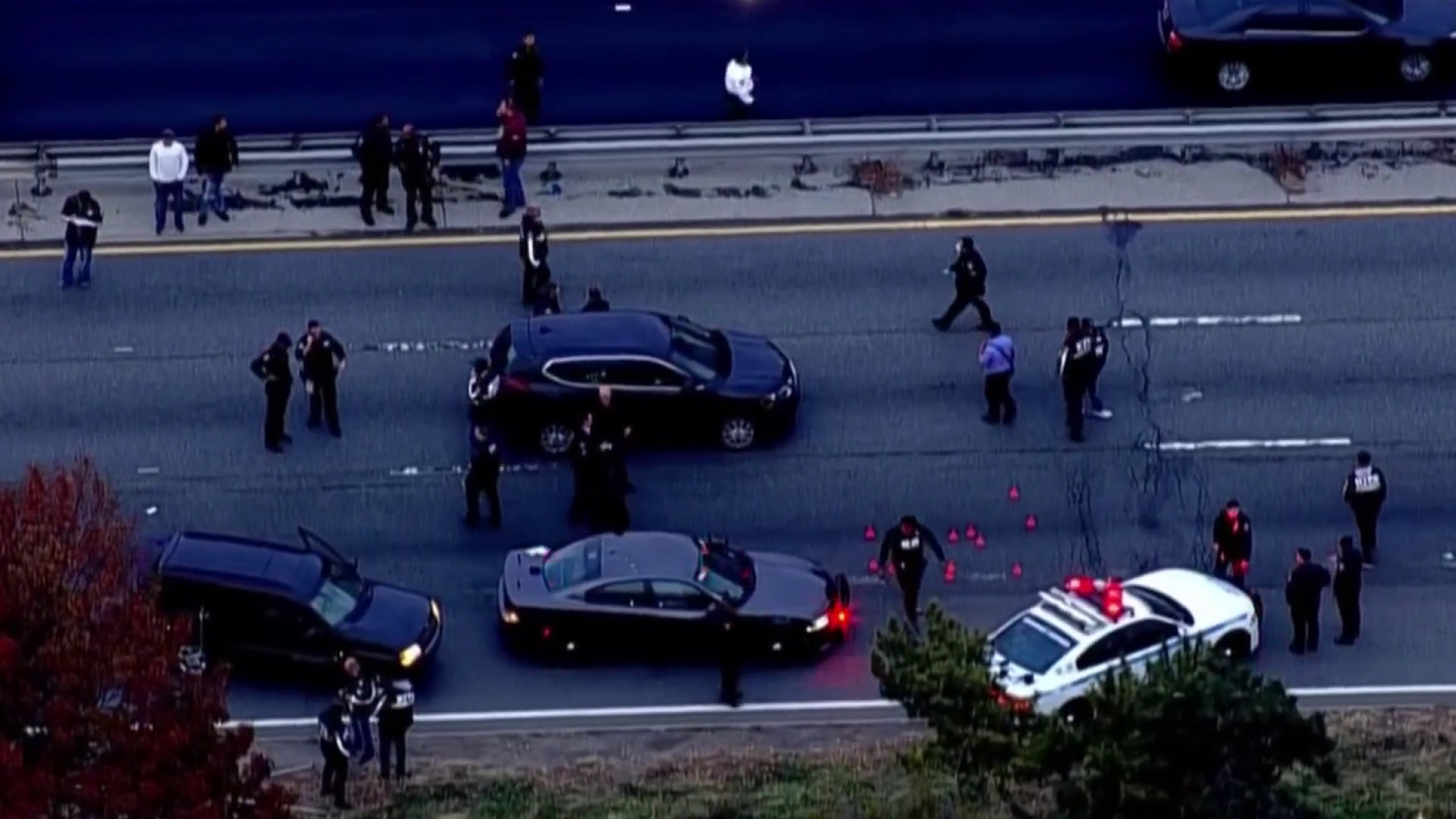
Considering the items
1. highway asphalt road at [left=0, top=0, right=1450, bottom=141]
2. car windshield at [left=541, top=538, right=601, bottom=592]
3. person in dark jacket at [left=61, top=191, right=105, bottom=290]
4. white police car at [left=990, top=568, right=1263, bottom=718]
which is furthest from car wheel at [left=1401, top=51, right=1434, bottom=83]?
person in dark jacket at [left=61, top=191, right=105, bottom=290]

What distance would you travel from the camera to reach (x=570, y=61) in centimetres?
4125

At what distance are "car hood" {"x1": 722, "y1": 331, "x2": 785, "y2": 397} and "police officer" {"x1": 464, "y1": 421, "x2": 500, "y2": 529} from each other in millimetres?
2579

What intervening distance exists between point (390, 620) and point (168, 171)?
8.68m

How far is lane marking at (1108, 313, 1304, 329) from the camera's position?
120ft

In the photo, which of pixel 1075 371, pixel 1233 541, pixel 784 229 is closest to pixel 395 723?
pixel 1233 541

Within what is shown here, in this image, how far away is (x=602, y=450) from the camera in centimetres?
3284

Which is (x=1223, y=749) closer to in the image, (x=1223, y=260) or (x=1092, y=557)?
(x=1092, y=557)

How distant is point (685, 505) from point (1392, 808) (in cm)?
890

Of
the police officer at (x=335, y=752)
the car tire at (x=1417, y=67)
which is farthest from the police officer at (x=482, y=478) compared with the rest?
the car tire at (x=1417, y=67)

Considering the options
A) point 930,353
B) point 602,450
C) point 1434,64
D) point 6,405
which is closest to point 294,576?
point 602,450

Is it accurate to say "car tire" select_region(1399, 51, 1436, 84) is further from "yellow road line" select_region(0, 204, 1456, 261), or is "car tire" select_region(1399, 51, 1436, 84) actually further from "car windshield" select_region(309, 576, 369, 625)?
"car windshield" select_region(309, 576, 369, 625)

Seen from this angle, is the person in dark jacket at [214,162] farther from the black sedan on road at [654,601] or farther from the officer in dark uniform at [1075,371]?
the officer in dark uniform at [1075,371]

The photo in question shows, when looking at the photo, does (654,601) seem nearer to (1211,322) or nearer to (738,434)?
(738,434)

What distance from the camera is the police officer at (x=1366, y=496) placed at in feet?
106
